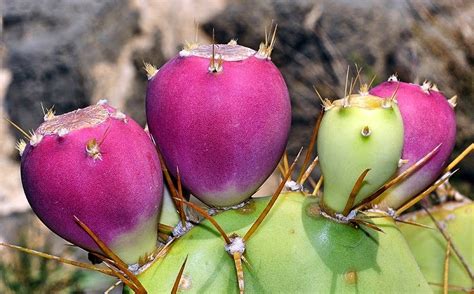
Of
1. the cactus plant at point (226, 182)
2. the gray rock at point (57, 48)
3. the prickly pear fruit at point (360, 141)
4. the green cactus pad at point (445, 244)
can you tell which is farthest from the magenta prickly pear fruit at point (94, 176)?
the gray rock at point (57, 48)

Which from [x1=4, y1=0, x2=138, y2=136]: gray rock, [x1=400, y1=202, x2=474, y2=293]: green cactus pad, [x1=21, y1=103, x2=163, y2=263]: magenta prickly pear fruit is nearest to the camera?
[x1=21, y1=103, x2=163, y2=263]: magenta prickly pear fruit

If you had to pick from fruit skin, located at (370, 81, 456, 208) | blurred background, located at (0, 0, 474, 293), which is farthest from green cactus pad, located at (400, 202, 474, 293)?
blurred background, located at (0, 0, 474, 293)

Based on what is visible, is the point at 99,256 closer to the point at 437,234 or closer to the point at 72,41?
the point at 437,234

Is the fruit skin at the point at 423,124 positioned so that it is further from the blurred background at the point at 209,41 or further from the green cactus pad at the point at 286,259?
the blurred background at the point at 209,41

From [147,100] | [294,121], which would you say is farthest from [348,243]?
[294,121]

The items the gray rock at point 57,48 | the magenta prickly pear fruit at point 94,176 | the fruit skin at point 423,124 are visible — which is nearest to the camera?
the magenta prickly pear fruit at point 94,176

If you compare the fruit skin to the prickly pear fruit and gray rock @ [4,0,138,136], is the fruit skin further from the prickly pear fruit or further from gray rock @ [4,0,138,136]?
gray rock @ [4,0,138,136]
